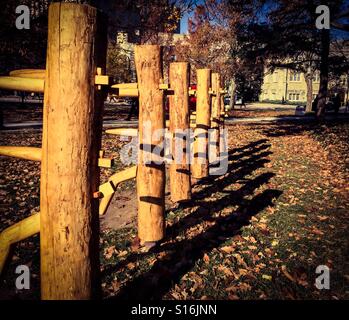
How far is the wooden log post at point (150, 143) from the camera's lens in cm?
352

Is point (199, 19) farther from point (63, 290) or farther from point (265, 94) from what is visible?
A: point (265, 94)

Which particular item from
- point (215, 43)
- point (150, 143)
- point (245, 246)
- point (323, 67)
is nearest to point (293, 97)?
point (215, 43)

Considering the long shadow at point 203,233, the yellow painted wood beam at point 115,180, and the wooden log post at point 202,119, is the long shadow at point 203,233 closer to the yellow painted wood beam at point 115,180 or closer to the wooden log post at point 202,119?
the wooden log post at point 202,119

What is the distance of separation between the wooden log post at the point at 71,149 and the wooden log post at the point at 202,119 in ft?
16.6

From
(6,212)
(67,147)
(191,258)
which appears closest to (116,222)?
(191,258)

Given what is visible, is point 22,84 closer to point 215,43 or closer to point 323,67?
point 323,67

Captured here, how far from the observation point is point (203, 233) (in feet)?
15.2

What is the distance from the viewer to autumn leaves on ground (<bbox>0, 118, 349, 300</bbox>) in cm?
335

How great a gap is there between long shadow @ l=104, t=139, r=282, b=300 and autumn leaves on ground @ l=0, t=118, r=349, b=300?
0.01 meters

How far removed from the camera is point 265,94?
64.7 m

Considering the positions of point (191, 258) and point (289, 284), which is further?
point (191, 258)
